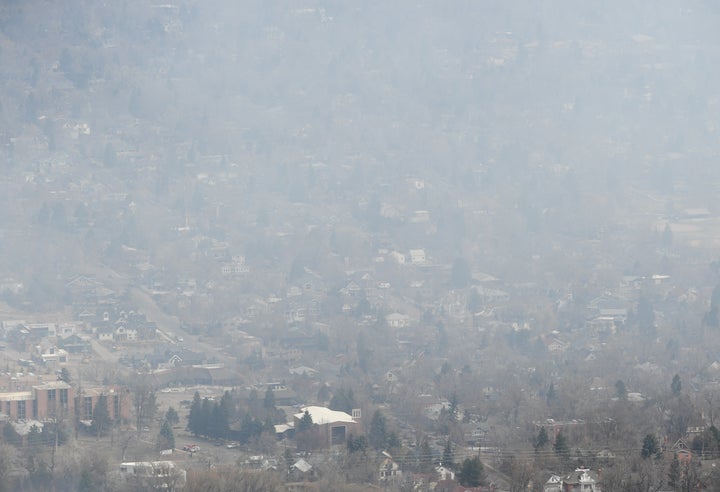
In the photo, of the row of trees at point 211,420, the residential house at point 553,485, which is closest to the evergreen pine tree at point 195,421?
the row of trees at point 211,420

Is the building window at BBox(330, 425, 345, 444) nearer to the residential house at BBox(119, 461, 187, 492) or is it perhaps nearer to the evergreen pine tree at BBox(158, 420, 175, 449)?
the evergreen pine tree at BBox(158, 420, 175, 449)

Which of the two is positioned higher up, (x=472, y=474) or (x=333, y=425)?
(x=333, y=425)

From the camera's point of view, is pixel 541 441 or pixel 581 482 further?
pixel 541 441

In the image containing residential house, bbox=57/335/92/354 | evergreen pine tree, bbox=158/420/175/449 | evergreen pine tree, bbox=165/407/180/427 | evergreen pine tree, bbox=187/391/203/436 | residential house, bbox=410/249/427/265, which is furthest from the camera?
residential house, bbox=410/249/427/265

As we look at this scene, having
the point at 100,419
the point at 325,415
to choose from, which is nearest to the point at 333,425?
the point at 325,415

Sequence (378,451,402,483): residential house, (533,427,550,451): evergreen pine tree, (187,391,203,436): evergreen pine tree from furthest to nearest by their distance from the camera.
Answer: (187,391,203,436): evergreen pine tree < (533,427,550,451): evergreen pine tree < (378,451,402,483): residential house

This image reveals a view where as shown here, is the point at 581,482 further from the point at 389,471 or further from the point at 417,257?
the point at 417,257

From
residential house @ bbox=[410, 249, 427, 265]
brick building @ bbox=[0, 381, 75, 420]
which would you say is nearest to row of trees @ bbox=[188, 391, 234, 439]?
brick building @ bbox=[0, 381, 75, 420]

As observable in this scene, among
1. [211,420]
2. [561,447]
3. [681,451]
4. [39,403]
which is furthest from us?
[39,403]

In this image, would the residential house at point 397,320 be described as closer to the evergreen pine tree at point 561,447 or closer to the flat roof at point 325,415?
the flat roof at point 325,415

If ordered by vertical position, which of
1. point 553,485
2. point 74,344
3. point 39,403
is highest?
point 74,344

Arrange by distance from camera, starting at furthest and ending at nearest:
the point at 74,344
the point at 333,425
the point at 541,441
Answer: the point at 74,344 → the point at 333,425 → the point at 541,441

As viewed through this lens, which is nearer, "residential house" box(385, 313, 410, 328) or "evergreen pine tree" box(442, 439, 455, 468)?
"evergreen pine tree" box(442, 439, 455, 468)

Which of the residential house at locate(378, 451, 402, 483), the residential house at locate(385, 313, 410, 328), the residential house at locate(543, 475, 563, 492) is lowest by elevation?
the residential house at locate(543, 475, 563, 492)
